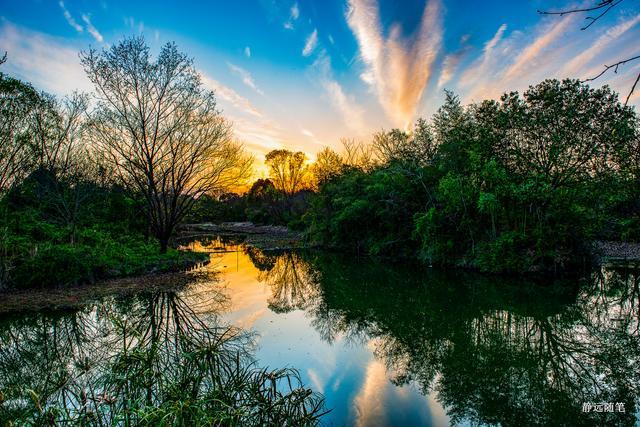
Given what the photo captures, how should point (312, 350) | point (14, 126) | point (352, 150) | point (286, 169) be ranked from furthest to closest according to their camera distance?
point (286, 169) < point (352, 150) < point (14, 126) < point (312, 350)

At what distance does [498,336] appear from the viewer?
817cm

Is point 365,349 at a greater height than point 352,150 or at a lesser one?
lesser

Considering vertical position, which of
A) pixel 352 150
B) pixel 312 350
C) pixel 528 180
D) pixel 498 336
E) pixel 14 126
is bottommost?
pixel 312 350

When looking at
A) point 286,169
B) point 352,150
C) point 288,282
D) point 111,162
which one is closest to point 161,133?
point 111,162

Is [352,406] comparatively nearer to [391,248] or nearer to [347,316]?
[347,316]

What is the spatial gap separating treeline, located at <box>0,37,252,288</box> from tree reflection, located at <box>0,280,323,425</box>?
510 cm

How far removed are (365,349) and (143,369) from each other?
5057 mm

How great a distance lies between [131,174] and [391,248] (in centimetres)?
1637

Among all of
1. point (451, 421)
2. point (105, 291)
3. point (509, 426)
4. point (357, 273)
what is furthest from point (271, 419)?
Result: point (357, 273)

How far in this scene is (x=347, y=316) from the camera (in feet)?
33.4

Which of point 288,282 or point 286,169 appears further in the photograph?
point 286,169

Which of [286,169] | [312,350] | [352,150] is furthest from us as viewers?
[286,169]

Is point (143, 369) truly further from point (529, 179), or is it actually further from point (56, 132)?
point (56, 132)

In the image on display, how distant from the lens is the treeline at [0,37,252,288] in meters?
14.7
